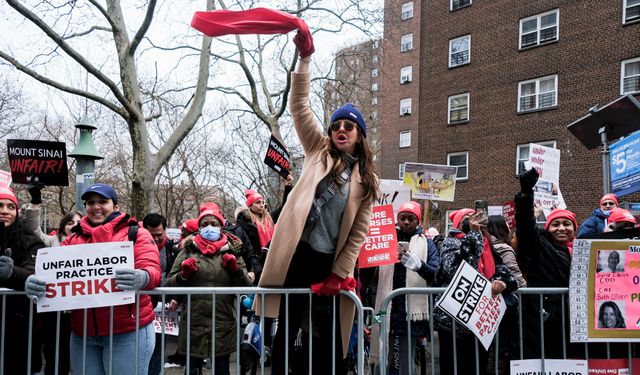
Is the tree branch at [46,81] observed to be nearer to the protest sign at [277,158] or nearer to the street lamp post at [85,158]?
the street lamp post at [85,158]

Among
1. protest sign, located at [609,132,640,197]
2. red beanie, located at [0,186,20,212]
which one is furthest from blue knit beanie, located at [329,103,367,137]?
protest sign, located at [609,132,640,197]

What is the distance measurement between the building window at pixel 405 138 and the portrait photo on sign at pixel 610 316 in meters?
29.5

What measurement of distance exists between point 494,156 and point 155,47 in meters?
14.7

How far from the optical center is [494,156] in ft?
72.1

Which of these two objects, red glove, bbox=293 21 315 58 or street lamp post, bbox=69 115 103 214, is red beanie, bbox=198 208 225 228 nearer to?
red glove, bbox=293 21 315 58

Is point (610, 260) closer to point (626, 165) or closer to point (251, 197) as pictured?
point (626, 165)

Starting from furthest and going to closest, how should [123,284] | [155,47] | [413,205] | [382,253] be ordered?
[155,47]
[413,205]
[382,253]
[123,284]

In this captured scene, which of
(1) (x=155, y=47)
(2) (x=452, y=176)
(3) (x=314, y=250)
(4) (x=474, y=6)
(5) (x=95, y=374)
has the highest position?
(4) (x=474, y=6)

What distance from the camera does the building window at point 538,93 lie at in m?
20.2

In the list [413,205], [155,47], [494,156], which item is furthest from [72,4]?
[494,156]

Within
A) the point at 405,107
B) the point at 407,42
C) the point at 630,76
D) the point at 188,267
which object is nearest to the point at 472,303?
the point at 188,267

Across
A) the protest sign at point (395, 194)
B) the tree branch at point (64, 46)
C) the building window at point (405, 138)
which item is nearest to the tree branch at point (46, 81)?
the tree branch at point (64, 46)

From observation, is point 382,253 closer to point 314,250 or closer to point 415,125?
point 314,250

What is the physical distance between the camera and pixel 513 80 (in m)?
21.6
